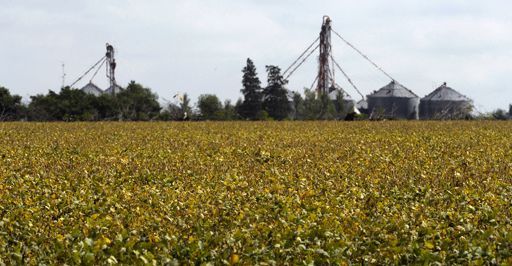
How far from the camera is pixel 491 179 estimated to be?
17312mm

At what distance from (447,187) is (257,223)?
20.6 ft

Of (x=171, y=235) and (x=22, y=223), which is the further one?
(x=22, y=223)

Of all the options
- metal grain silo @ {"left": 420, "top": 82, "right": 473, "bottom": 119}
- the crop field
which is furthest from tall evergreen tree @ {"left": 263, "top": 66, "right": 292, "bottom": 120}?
the crop field

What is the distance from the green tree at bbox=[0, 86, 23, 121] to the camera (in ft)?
236

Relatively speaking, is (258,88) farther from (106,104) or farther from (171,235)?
(171,235)

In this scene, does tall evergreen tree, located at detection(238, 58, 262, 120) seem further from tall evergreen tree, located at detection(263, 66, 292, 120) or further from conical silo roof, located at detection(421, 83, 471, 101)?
conical silo roof, located at detection(421, 83, 471, 101)

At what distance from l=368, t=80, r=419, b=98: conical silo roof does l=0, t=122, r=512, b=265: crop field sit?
74092 mm

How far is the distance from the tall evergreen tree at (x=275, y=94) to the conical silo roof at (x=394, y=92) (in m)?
16.0

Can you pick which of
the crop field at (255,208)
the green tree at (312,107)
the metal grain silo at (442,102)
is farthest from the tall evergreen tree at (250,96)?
the crop field at (255,208)

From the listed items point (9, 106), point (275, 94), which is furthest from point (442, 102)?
point (9, 106)

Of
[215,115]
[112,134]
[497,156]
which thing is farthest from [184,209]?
[215,115]

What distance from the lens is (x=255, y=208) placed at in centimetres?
1296

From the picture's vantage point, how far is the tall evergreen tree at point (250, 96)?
8694cm

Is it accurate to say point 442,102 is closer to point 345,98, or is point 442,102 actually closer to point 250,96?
point 345,98
